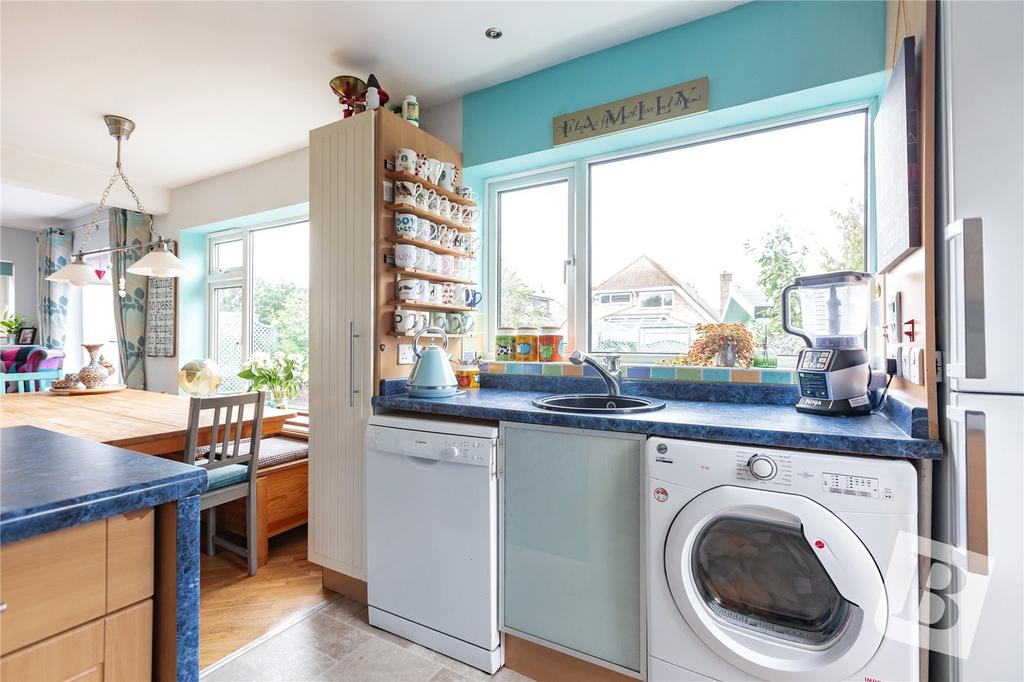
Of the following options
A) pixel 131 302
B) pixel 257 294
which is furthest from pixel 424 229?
pixel 131 302

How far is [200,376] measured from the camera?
3271mm

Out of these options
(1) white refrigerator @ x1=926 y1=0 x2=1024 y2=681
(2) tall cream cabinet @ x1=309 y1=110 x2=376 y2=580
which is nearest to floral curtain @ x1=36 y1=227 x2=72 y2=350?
(2) tall cream cabinet @ x1=309 y1=110 x2=376 y2=580

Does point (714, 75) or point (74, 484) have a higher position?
point (714, 75)

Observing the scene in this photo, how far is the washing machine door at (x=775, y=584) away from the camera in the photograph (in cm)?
112

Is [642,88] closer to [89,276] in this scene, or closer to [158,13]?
[158,13]

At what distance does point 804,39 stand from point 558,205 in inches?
47.8

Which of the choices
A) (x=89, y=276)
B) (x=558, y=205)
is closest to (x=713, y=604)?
(x=558, y=205)

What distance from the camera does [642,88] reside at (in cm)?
207

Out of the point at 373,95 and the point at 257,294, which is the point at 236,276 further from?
the point at 373,95

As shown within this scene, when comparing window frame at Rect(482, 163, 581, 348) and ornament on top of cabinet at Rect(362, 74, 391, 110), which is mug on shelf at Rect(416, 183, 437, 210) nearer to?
ornament on top of cabinet at Rect(362, 74, 391, 110)

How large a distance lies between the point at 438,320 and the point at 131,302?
3.92 m

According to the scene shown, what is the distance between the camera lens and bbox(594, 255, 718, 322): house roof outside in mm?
2145

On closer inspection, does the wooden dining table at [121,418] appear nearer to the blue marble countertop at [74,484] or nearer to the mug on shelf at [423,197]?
the blue marble countertop at [74,484]

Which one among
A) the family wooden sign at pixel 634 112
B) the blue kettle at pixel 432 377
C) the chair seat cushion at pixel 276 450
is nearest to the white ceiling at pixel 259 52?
the family wooden sign at pixel 634 112
